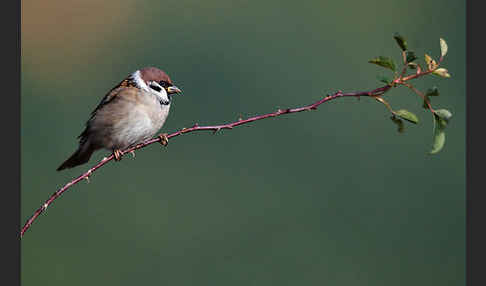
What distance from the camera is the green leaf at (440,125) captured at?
49.9 inches

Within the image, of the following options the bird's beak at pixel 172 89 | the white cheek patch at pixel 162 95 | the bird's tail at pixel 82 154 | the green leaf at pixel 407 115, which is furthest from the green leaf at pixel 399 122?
the bird's tail at pixel 82 154

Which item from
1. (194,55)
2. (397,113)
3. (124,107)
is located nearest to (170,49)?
(194,55)

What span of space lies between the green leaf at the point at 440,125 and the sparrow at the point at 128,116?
1.32 meters

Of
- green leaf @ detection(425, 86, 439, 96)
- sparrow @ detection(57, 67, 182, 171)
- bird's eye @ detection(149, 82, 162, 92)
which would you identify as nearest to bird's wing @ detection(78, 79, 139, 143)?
sparrow @ detection(57, 67, 182, 171)

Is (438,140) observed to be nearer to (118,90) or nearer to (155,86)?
(155,86)

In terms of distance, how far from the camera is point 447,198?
30.1 ft

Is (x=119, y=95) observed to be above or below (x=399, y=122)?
above

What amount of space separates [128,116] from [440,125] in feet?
5.25

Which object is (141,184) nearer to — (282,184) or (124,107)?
(282,184)

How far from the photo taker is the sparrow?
2.45 m

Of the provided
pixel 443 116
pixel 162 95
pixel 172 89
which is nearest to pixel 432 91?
pixel 443 116

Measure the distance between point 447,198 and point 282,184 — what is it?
2.89m

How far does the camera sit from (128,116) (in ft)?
8.28

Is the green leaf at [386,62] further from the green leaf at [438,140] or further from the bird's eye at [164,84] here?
the bird's eye at [164,84]
